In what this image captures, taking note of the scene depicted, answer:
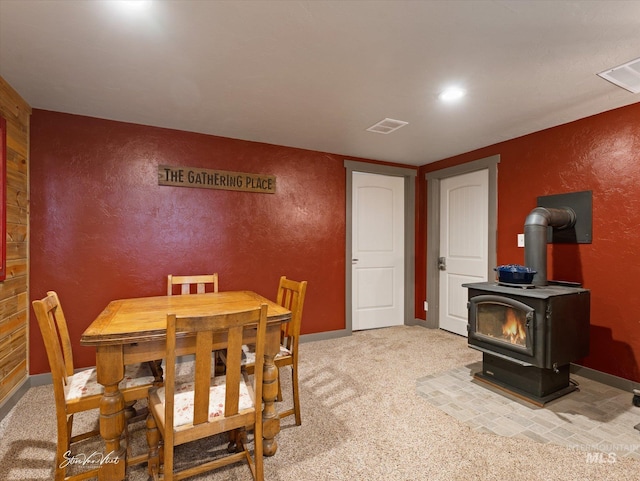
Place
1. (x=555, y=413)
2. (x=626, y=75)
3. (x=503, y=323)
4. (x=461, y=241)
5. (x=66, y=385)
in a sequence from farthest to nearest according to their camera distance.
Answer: (x=461, y=241) → (x=503, y=323) → (x=555, y=413) → (x=626, y=75) → (x=66, y=385)

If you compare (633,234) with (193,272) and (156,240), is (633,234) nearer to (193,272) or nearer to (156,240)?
(193,272)

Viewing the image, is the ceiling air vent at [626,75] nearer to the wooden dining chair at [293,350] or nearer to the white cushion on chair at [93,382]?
the wooden dining chair at [293,350]

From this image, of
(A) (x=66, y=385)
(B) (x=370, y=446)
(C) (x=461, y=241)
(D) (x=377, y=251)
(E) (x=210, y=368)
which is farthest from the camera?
(D) (x=377, y=251)

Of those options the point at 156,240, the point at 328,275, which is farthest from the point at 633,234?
the point at 156,240

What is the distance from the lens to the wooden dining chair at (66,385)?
150cm

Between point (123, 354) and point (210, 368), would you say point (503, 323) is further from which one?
point (123, 354)

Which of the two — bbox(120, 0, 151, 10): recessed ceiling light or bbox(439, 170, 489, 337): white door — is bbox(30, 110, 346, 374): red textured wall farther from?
bbox(120, 0, 151, 10): recessed ceiling light

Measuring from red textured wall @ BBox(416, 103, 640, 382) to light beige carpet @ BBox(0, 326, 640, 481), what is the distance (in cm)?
127

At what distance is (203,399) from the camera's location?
1.41 m

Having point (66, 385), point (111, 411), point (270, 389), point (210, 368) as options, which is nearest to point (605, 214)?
point (270, 389)

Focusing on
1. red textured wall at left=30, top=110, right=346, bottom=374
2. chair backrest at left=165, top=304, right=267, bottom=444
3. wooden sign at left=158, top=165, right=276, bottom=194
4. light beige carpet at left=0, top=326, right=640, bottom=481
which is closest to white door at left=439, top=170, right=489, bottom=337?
red textured wall at left=30, top=110, right=346, bottom=374

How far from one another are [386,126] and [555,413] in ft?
8.76

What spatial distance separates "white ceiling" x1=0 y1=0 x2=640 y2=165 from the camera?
162 cm

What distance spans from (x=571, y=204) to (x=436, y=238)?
5.60ft
